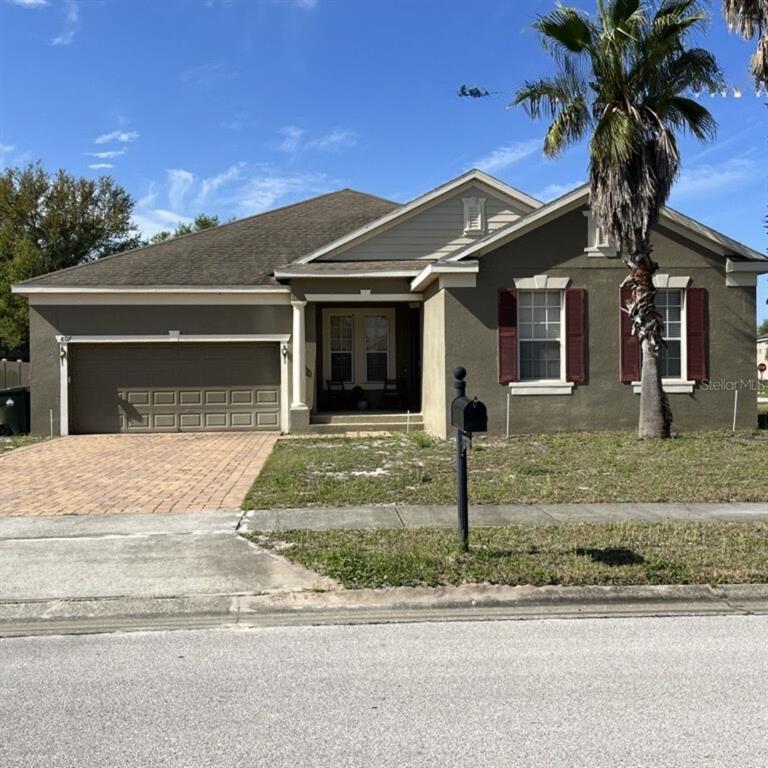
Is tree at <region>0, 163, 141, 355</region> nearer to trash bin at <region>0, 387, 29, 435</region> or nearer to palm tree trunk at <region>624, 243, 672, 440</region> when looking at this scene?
trash bin at <region>0, 387, 29, 435</region>

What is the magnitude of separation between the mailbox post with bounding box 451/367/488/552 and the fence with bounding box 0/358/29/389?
20382 mm

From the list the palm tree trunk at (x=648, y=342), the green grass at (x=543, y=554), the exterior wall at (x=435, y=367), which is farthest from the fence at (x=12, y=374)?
the green grass at (x=543, y=554)

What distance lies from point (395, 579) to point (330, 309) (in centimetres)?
1358

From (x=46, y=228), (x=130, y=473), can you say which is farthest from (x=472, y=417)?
(x=46, y=228)

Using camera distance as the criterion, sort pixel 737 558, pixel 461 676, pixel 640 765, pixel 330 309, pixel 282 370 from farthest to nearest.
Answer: pixel 330 309 < pixel 282 370 < pixel 737 558 < pixel 461 676 < pixel 640 765

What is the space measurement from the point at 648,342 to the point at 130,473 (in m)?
9.62

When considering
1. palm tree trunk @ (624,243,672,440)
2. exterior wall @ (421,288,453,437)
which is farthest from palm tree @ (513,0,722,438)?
exterior wall @ (421,288,453,437)

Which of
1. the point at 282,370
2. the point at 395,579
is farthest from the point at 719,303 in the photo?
the point at 395,579

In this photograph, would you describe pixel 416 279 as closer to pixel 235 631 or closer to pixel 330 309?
pixel 330 309

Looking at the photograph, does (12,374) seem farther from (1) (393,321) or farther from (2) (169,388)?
(1) (393,321)

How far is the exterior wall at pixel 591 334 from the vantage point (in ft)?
49.4

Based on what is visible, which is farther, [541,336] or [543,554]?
[541,336]

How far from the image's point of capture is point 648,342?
45.7 ft

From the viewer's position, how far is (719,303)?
15383 millimetres
